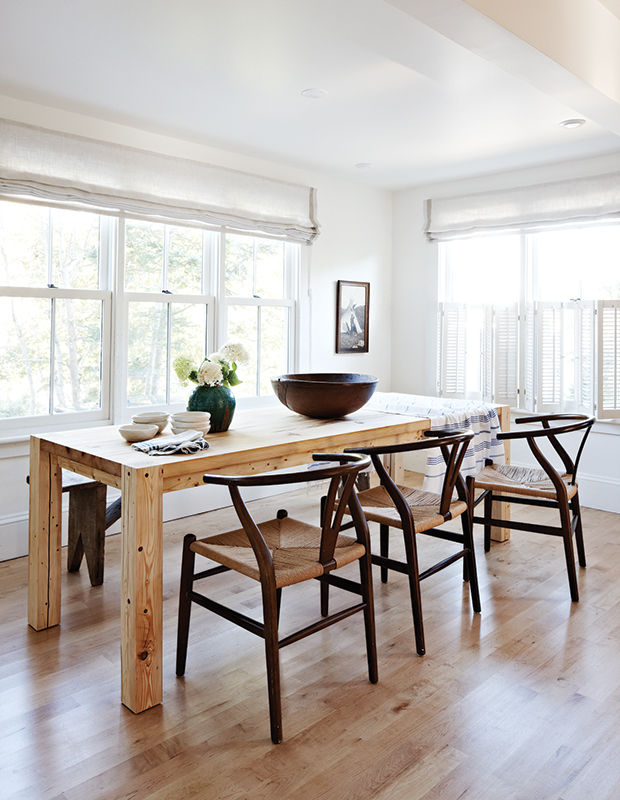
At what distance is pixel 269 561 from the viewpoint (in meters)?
1.85

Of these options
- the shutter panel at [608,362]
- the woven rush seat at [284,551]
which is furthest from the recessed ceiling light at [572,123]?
the woven rush seat at [284,551]

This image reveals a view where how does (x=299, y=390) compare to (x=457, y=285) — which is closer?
(x=299, y=390)

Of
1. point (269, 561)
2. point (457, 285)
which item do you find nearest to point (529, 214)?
point (457, 285)

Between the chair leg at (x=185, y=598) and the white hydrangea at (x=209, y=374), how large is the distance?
0.73 m

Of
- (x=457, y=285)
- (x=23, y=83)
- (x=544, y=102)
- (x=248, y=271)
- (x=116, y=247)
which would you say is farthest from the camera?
(x=457, y=285)

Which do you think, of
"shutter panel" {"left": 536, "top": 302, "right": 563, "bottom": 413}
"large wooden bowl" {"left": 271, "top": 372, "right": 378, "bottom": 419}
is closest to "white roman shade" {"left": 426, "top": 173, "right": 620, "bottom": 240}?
"shutter panel" {"left": 536, "top": 302, "right": 563, "bottom": 413}

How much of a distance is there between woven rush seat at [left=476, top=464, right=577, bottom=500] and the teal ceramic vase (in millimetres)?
1293

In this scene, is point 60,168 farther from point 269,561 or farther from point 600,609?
point 600,609

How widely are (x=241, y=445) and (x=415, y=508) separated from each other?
2.52ft

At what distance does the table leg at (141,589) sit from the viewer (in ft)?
6.38

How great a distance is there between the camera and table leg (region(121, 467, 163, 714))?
1.94 metres

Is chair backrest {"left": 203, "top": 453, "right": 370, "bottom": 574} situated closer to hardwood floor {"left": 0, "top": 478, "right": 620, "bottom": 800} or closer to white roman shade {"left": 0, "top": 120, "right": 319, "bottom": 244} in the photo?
hardwood floor {"left": 0, "top": 478, "right": 620, "bottom": 800}

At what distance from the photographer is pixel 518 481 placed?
10.2 feet

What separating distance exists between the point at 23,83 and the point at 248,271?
1.88 meters
